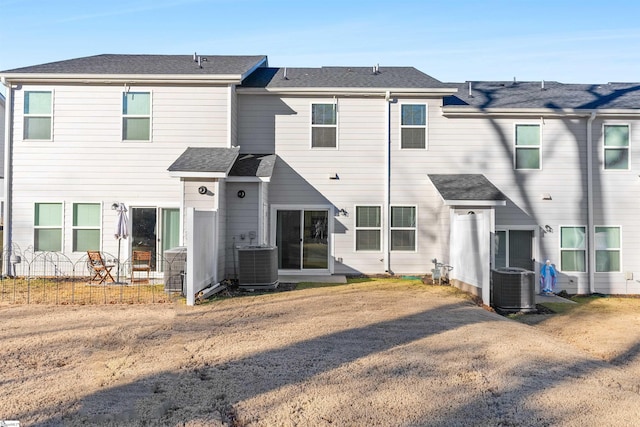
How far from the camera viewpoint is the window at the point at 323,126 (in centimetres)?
1280

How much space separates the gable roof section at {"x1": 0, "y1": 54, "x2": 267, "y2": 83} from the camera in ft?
38.4

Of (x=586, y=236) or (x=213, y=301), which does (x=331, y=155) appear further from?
(x=586, y=236)

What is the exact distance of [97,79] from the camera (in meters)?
11.8

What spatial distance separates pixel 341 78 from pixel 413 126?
278cm

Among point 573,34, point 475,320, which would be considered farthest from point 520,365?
point 573,34

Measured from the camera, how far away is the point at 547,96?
46.1 feet

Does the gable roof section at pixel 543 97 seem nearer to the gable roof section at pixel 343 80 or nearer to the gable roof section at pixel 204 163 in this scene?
the gable roof section at pixel 343 80

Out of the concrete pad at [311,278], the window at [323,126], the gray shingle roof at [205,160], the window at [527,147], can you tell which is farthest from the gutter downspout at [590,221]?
the gray shingle roof at [205,160]

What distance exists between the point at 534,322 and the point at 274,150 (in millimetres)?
8092

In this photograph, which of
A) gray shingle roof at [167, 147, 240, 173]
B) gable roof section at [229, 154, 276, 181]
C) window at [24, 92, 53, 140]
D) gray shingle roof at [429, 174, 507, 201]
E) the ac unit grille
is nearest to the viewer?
the ac unit grille

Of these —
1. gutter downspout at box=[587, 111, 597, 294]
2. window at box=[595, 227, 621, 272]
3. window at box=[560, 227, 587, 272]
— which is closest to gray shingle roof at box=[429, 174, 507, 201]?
window at box=[560, 227, 587, 272]

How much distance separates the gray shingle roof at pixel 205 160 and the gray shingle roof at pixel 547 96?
6.77m

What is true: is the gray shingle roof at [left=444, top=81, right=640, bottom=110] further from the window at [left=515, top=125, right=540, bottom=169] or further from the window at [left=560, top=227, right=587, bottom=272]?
the window at [left=560, top=227, right=587, bottom=272]

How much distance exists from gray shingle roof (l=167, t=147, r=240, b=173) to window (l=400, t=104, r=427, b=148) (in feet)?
16.2
